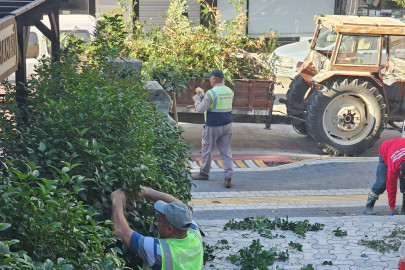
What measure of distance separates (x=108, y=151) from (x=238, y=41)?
25.6 ft

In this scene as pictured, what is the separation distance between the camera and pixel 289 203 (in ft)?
27.7

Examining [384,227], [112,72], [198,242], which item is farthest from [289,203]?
[198,242]

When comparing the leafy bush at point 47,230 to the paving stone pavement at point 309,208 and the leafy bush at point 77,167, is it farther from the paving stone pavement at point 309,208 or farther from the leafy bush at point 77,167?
the paving stone pavement at point 309,208

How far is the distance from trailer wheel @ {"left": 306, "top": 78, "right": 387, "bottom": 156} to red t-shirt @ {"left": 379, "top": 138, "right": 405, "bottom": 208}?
10.6 ft

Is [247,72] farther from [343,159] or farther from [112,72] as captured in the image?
[112,72]

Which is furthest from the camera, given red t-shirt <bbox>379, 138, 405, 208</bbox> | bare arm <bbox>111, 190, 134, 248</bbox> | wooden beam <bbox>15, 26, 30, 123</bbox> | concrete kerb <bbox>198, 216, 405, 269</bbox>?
red t-shirt <bbox>379, 138, 405, 208</bbox>

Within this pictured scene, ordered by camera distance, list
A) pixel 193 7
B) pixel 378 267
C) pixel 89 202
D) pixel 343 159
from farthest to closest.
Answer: pixel 193 7, pixel 343 159, pixel 378 267, pixel 89 202

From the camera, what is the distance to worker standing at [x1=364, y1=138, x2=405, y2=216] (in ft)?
24.2

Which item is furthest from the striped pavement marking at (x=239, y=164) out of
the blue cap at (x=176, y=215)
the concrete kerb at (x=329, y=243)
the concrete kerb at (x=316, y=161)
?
the blue cap at (x=176, y=215)

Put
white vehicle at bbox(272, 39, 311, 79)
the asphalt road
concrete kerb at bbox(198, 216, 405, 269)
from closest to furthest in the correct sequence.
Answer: concrete kerb at bbox(198, 216, 405, 269) → the asphalt road → white vehicle at bbox(272, 39, 311, 79)

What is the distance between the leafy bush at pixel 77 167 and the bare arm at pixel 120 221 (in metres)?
0.09

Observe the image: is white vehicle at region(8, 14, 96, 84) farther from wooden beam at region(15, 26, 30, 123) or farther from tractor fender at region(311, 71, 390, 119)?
wooden beam at region(15, 26, 30, 123)

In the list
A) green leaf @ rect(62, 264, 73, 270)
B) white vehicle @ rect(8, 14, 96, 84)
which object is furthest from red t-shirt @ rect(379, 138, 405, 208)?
white vehicle @ rect(8, 14, 96, 84)

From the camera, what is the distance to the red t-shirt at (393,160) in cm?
739
